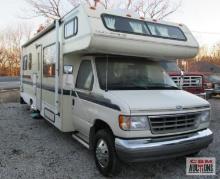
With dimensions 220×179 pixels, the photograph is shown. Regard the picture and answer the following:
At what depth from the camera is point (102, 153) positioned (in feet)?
14.2

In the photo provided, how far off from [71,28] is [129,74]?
148 cm

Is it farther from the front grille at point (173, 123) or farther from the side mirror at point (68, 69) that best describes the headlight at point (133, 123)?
the side mirror at point (68, 69)

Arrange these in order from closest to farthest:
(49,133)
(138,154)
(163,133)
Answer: (138,154) < (163,133) < (49,133)

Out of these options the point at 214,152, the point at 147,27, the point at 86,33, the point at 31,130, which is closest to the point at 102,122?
the point at 86,33

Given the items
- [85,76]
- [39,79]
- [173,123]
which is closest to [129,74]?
[85,76]

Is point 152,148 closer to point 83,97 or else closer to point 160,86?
point 160,86

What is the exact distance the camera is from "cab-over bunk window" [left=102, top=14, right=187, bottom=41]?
451 cm

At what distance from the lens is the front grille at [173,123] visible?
391 cm

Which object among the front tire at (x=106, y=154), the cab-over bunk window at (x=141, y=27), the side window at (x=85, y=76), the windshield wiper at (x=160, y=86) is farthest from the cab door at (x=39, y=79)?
the windshield wiper at (x=160, y=86)

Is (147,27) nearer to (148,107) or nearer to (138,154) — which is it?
(148,107)

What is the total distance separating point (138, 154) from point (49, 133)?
3.88 m

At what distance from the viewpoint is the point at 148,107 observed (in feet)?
12.6

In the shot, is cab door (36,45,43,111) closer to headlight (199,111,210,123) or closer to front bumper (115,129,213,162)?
front bumper (115,129,213,162)

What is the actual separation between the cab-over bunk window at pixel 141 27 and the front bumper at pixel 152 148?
1956mm
